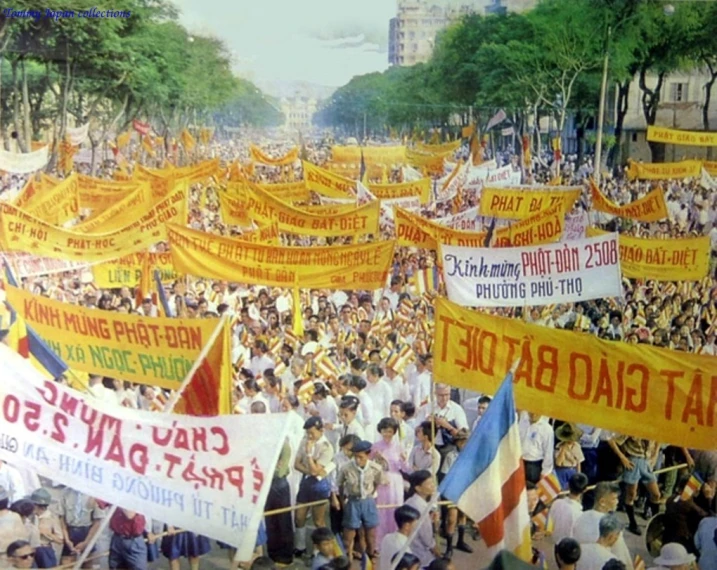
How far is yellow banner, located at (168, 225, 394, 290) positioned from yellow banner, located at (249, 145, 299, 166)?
648 millimetres

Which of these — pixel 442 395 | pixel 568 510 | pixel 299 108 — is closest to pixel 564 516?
pixel 568 510

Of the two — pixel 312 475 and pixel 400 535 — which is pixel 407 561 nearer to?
pixel 400 535

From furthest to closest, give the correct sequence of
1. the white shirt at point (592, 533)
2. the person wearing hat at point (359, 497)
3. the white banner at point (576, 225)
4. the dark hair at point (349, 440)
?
the white banner at point (576, 225), the dark hair at point (349, 440), the person wearing hat at point (359, 497), the white shirt at point (592, 533)

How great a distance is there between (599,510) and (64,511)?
9.42ft

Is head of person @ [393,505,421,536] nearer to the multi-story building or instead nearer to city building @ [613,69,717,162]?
the multi-story building

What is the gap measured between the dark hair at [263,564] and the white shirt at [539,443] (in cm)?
155

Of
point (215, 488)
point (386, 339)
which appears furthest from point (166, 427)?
point (386, 339)

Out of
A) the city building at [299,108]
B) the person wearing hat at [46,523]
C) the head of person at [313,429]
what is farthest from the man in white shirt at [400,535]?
the city building at [299,108]

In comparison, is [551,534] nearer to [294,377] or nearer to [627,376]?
[627,376]

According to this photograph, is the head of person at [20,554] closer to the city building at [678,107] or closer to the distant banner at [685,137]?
the city building at [678,107]

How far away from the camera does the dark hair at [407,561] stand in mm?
5238

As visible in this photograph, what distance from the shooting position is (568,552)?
16.1ft

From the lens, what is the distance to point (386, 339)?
6.64 meters

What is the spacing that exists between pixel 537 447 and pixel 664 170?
2.01 meters
